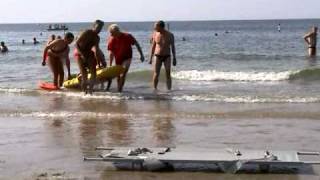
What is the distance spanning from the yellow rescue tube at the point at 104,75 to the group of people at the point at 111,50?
14 centimetres

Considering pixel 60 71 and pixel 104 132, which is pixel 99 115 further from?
pixel 60 71

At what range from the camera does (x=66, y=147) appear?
705cm

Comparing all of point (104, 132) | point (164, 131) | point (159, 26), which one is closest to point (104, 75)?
point (159, 26)

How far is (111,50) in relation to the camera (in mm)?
13117

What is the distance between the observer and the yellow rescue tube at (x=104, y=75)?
1311cm

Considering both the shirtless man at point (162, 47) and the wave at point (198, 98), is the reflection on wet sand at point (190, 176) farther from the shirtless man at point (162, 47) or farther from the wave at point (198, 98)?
the shirtless man at point (162, 47)

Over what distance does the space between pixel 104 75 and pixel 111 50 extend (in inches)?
24.3

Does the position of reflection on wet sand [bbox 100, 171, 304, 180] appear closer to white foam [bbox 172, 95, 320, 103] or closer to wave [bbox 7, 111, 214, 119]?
wave [bbox 7, 111, 214, 119]

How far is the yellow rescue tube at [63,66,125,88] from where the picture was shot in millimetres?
13109

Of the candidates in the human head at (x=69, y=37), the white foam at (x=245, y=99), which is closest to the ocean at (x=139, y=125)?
the white foam at (x=245, y=99)

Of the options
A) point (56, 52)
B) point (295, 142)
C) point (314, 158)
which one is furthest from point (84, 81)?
point (314, 158)

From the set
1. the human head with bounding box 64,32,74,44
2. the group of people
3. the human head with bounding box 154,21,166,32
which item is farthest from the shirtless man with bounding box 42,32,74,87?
the human head with bounding box 154,21,166,32

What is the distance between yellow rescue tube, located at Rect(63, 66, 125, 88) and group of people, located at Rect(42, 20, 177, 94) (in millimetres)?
144

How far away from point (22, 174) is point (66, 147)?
132 centimetres
